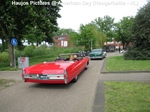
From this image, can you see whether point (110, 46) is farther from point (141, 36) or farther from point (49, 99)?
point (49, 99)

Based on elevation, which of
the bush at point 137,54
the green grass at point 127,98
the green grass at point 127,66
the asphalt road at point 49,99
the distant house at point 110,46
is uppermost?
the distant house at point 110,46

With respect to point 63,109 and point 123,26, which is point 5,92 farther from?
point 123,26

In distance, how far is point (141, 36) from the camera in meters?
15.6

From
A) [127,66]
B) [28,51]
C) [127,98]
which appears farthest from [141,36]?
[28,51]

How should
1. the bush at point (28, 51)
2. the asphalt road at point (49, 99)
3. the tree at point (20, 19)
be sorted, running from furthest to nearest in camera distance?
the bush at point (28, 51) < the tree at point (20, 19) < the asphalt road at point (49, 99)

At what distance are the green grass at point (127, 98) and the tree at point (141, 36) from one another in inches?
424

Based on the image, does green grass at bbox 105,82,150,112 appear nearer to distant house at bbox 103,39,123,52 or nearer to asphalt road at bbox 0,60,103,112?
asphalt road at bbox 0,60,103,112

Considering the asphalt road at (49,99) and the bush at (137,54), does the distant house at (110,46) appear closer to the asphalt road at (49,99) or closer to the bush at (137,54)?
the bush at (137,54)

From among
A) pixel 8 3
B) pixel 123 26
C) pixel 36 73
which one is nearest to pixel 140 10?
pixel 8 3

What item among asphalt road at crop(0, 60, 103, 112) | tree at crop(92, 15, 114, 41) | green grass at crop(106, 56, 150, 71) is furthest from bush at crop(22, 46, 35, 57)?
tree at crop(92, 15, 114, 41)

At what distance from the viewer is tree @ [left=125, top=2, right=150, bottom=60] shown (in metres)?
15.6

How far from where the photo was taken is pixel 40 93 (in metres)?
5.77

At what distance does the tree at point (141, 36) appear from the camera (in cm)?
1559

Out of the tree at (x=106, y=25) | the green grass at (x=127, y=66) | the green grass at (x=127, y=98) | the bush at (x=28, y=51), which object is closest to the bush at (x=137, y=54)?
the green grass at (x=127, y=66)
